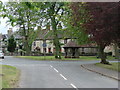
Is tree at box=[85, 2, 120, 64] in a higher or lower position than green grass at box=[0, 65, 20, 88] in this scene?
higher

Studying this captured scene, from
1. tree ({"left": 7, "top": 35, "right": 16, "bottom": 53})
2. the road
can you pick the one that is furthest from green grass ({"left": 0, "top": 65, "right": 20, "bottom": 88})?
tree ({"left": 7, "top": 35, "right": 16, "bottom": 53})

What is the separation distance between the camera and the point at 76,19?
1057 inches

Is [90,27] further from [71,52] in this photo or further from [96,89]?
[71,52]

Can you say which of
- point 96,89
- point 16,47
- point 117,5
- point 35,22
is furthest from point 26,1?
point 16,47

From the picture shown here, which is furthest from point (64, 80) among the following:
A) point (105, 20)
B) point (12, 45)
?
point (12, 45)

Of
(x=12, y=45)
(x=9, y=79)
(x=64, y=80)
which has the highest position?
(x=12, y=45)

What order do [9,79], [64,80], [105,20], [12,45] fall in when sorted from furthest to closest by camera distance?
[12,45], [105,20], [64,80], [9,79]

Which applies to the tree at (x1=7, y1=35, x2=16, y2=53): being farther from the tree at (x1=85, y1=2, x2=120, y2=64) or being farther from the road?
the tree at (x1=85, y1=2, x2=120, y2=64)

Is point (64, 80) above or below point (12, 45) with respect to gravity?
below

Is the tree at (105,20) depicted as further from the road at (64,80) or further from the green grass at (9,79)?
the green grass at (9,79)

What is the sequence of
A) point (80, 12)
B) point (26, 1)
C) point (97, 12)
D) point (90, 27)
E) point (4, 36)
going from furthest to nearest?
point (4, 36)
point (80, 12)
point (90, 27)
point (97, 12)
point (26, 1)

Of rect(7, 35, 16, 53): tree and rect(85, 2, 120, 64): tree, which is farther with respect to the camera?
rect(7, 35, 16, 53): tree

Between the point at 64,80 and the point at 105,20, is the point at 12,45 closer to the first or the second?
the point at 105,20

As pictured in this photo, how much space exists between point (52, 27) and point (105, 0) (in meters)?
24.7
